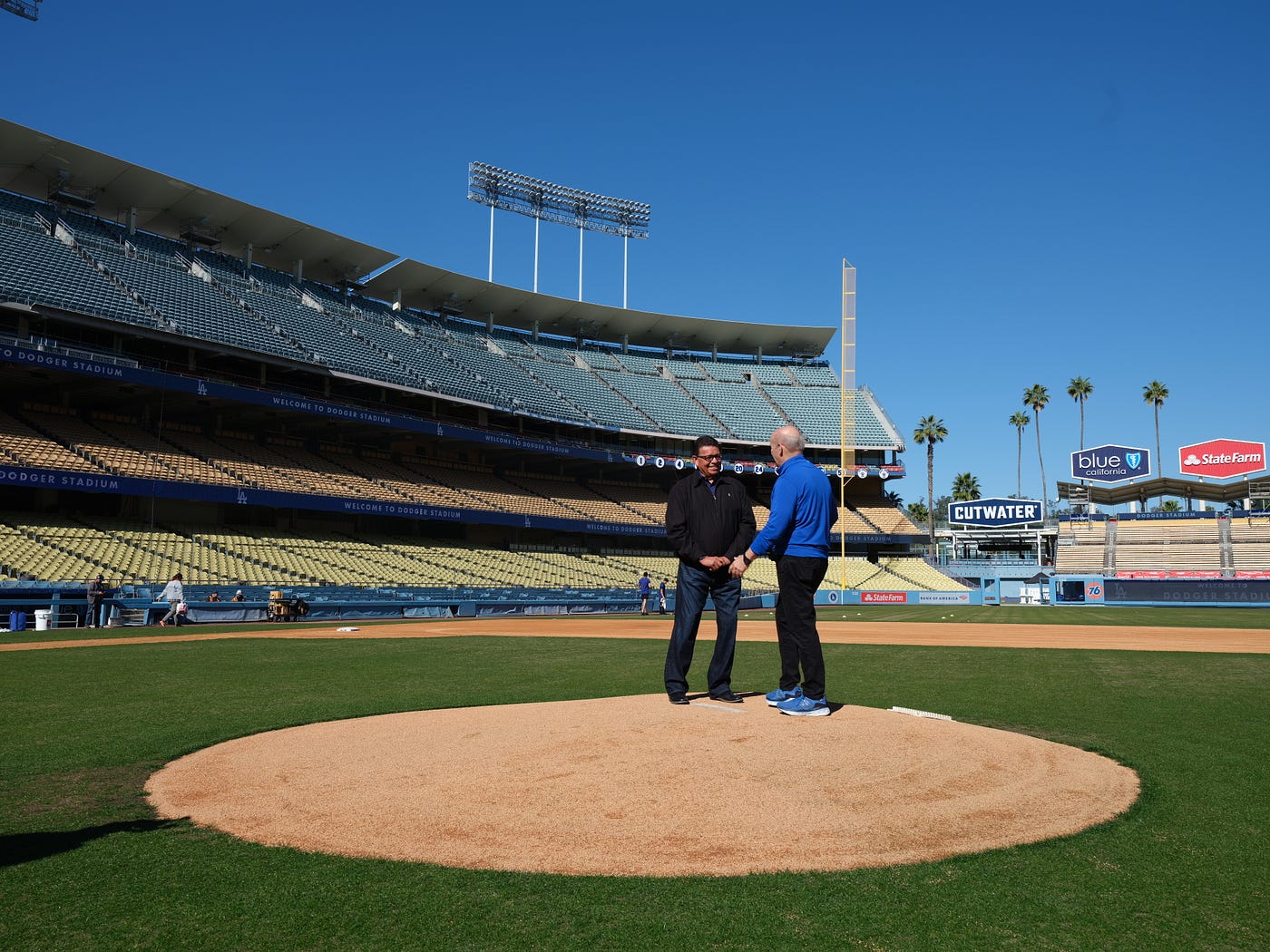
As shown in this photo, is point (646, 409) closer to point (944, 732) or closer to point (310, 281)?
point (310, 281)

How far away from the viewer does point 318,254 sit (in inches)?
2077

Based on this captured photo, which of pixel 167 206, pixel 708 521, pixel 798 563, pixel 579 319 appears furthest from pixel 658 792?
pixel 579 319

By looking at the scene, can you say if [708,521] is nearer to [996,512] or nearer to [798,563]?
[798,563]

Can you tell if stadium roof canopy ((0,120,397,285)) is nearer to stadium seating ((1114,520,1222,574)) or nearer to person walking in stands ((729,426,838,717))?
person walking in stands ((729,426,838,717))

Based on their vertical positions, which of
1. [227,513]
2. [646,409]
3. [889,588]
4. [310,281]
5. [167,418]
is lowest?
[889,588]

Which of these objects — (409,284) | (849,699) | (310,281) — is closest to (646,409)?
(409,284)

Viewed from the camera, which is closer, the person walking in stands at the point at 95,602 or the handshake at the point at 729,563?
the handshake at the point at 729,563

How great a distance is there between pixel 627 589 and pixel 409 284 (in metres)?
25.9

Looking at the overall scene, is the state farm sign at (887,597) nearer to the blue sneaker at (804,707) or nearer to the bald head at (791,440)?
the bald head at (791,440)

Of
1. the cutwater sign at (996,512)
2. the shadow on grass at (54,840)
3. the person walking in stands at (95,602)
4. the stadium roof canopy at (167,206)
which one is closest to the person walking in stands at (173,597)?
the person walking in stands at (95,602)

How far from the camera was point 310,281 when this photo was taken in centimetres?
5447

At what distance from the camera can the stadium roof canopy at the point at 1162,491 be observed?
66044mm

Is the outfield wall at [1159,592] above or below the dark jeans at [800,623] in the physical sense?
below

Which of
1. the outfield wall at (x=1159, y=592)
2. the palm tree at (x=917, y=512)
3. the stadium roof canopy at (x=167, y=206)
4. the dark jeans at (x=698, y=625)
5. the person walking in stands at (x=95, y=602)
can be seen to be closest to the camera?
the dark jeans at (x=698, y=625)
